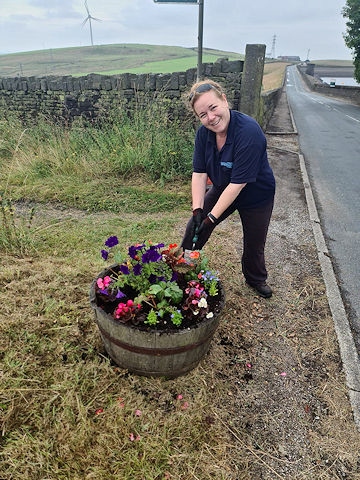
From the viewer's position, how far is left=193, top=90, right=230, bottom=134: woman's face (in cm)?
233

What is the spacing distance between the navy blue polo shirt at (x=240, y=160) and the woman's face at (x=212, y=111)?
0.10 meters

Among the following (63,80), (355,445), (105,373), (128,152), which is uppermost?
(63,80)

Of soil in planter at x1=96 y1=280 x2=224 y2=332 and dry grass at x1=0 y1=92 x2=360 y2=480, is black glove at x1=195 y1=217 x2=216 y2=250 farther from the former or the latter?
dry grass at x1=0 y1=92 x2=360 y2=480

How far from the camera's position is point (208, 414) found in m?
2.22

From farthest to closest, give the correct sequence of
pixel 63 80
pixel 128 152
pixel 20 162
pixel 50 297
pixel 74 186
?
pixel 63 80 → pixel 20 162 → pixel 128 152 → pixel 74 186 → pixel 50 297

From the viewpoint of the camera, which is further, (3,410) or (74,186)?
(74,186)

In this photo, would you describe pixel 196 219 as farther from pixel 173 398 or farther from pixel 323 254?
pixel 323 254

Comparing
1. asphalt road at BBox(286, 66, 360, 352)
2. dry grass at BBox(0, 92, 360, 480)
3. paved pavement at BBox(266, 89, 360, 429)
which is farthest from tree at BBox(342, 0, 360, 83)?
dry grass at BBox(0, 92, 360, 480)

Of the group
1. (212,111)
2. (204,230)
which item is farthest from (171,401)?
(212,111)

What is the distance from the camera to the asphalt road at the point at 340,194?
3.95 m

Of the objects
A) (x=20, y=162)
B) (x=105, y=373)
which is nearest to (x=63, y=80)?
(x=20, y=162)

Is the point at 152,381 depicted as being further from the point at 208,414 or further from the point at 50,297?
the point at 50,297

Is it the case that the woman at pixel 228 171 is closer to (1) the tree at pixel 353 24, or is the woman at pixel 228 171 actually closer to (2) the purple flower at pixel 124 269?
(2) the purple flower at pixel 124 269

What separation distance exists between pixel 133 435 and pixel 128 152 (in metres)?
5.54
